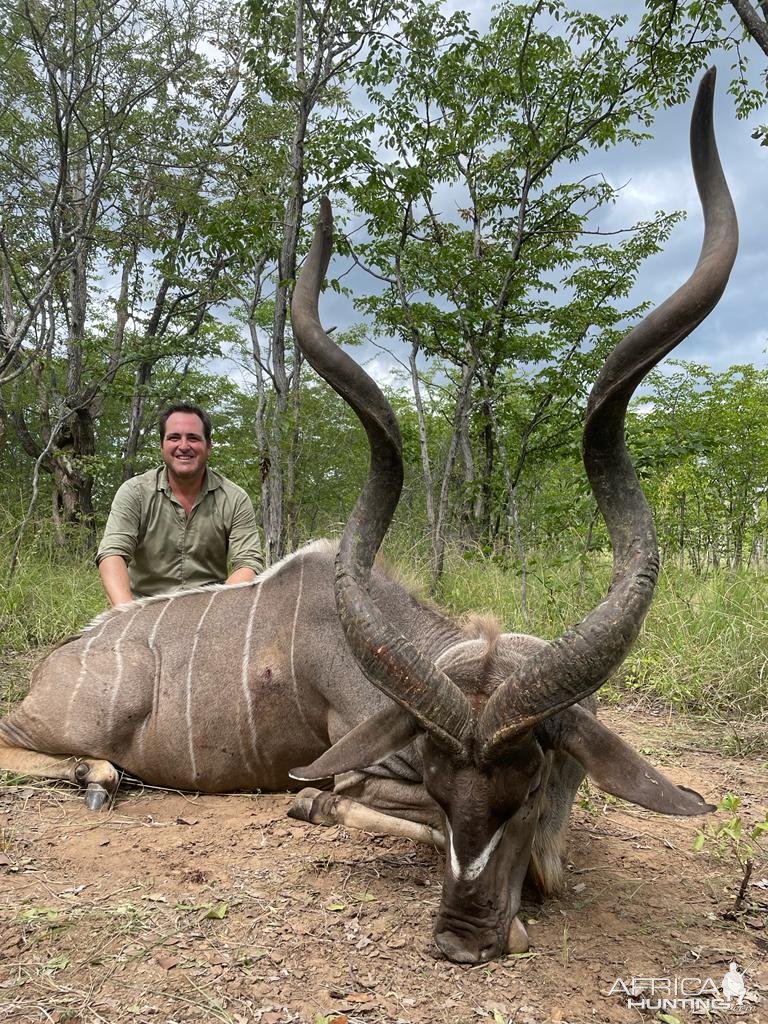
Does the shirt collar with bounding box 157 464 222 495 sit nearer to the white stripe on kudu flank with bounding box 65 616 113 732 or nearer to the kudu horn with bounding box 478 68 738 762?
the white stripe on kudu flank with bounding box 65 616 113 732

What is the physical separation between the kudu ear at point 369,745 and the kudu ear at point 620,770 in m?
0.50

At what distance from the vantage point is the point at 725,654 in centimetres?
492

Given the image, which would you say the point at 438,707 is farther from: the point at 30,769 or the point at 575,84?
the point at 575,84

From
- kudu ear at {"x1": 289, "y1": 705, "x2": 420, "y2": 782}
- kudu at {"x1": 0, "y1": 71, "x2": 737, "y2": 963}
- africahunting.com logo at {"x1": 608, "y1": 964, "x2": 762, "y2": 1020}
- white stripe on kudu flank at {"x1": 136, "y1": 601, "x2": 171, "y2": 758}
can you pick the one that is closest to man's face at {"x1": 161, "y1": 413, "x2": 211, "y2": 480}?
kudu at {"x1": 0, "y1": 71, "x2": 737, "y2": 963}

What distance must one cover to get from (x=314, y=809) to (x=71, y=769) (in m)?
1.29

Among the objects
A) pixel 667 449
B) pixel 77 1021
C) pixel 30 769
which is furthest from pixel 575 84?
pixel 77 1021

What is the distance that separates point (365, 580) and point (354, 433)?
1472 cm

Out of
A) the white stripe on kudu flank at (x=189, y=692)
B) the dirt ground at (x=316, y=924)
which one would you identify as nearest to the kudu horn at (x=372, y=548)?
the dirt ground at (x=316, y=924)

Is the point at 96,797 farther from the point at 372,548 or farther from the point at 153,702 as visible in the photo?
the point at 372,548

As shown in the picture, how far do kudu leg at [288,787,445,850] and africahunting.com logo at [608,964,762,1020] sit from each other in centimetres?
90

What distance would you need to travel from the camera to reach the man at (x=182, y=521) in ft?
15.3

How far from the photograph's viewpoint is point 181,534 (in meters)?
4.81

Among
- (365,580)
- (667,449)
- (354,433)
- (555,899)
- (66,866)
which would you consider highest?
(354,433)

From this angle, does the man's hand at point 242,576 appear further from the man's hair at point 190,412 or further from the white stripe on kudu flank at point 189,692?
the man's hair at point 190,412
